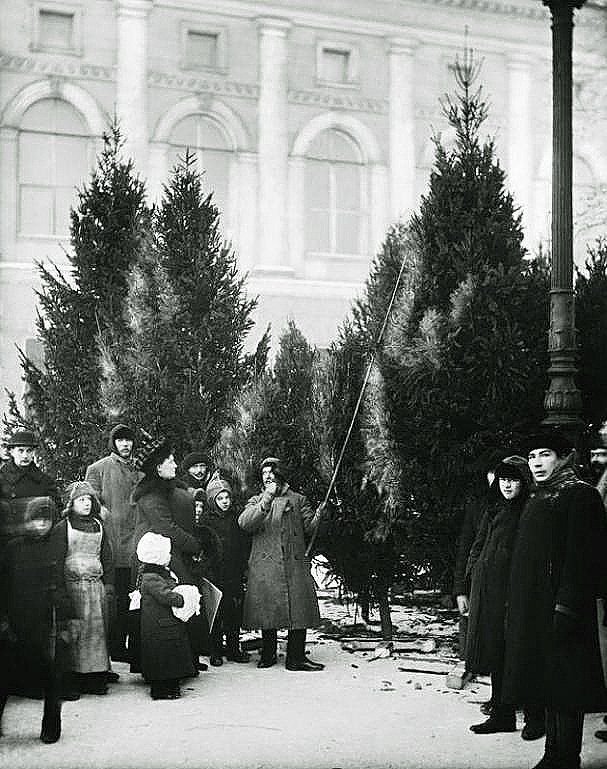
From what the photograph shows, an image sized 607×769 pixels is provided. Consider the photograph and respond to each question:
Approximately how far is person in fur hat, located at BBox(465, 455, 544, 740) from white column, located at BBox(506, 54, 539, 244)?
2066 cm

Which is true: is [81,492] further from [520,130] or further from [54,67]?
[520,130]

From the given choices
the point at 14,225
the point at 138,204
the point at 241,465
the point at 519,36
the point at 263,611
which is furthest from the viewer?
the point at 519,36

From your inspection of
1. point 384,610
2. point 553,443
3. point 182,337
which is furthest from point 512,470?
point 182,337

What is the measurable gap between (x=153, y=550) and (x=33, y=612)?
159 centimetres

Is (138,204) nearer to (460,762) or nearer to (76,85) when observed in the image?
(460,762)

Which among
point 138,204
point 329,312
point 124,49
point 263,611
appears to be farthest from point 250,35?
point 263,611

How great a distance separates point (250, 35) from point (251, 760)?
21.5 metres

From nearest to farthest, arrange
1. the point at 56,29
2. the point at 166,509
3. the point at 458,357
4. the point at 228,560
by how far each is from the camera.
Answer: the point at 166,509, the point at 458,357, the point at 228,560, the point at 56,29

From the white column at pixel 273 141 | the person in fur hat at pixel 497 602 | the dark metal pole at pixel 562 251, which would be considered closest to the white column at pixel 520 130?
the white column at pixel 273 141

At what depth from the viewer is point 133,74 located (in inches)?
980

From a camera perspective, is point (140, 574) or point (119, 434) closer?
point (140, 574)

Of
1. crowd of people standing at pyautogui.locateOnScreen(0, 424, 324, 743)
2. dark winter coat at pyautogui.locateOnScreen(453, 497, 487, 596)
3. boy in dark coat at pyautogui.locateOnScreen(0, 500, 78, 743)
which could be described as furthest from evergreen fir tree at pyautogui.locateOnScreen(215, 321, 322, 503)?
boy in dark coat at pyautogui.locateOnScreen(0, 500, 78, 743)

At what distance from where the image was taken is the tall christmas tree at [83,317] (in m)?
13.4

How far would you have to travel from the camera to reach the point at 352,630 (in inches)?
456
